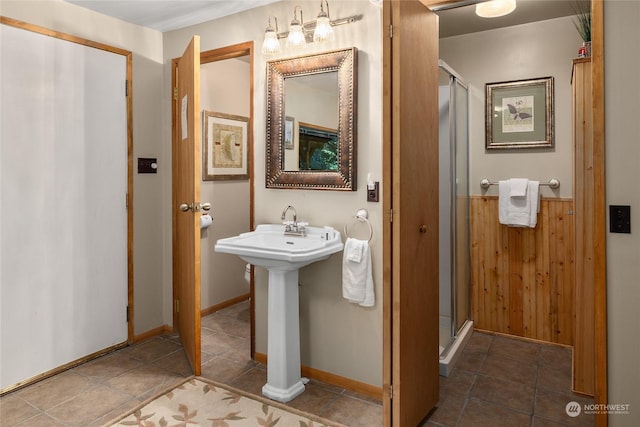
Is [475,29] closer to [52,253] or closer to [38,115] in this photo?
[38,115]

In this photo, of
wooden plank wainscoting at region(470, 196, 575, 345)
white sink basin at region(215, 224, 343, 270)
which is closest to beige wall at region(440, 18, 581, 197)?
wooden plank wainscoting at region(470, 196, 575, 345)

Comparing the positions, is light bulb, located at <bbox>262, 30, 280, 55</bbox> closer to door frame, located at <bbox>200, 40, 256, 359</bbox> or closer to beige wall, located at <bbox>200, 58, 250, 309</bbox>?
door frame, located at <bbox>200, 40, 256, 359</bbox>

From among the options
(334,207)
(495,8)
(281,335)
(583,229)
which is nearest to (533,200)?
(583,229)

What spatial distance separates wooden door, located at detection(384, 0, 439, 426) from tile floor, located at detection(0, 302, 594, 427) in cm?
34

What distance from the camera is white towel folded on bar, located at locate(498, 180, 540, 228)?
329 cm

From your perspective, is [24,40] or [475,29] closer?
[24,40]

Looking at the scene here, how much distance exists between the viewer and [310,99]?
2.64 meters

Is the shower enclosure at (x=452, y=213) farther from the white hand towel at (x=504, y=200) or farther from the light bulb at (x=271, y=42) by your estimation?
the light bulb at (x=271, y=42)

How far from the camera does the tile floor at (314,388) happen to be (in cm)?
228

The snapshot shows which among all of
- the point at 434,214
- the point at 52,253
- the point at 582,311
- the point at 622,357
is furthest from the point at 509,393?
the point at 52,253

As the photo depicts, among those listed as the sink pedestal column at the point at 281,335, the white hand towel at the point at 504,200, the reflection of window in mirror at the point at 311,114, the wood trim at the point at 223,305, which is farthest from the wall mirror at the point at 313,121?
the wood trim at the point at 223,305

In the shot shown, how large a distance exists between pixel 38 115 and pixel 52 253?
875 mm

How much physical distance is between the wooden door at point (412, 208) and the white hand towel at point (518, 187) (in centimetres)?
137

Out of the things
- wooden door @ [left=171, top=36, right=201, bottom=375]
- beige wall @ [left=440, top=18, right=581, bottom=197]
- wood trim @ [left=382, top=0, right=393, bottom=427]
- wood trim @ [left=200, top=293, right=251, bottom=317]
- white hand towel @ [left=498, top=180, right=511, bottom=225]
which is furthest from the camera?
wood trim @ [left=200, top=293, right=251, bottom=317]
